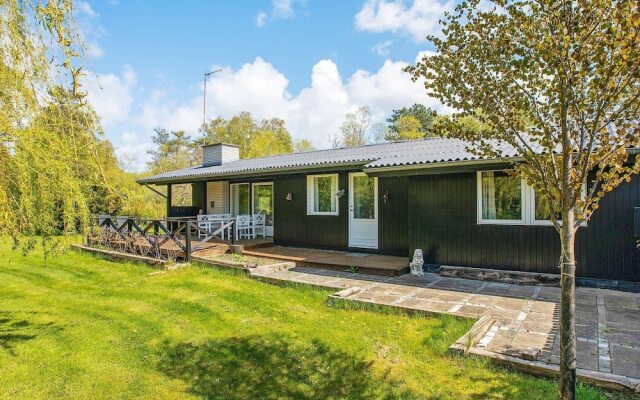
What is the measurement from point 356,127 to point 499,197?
25256mm

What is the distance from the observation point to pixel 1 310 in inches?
233

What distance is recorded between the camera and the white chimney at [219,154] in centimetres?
1627

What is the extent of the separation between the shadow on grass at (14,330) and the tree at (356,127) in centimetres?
2748

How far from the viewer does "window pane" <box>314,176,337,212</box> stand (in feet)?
33.8

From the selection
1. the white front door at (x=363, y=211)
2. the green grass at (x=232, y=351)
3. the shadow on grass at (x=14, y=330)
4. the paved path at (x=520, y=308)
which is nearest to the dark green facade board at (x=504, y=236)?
the paved path at (x=520, y=308)

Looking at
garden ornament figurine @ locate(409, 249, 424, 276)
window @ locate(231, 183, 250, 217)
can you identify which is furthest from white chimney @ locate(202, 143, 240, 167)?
garden ornament figurine @ locate(409, 249, 424, 276)

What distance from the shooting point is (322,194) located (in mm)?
10555

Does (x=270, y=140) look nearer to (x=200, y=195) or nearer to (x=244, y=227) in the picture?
(x=200, y=195)

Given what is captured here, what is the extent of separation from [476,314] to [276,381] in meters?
2.85

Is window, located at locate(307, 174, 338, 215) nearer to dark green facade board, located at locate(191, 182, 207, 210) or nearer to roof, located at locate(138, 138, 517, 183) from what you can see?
roof, located at locate(138, 138, 517, 183)

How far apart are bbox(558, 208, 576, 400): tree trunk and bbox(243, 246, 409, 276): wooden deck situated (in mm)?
4863

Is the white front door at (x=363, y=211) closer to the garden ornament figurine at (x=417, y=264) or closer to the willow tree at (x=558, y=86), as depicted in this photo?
the garden ornament figurine at (x=417, y=264)

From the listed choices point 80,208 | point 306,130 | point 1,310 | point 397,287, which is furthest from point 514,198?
point 306,130

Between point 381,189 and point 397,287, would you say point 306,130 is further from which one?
point 397,287
